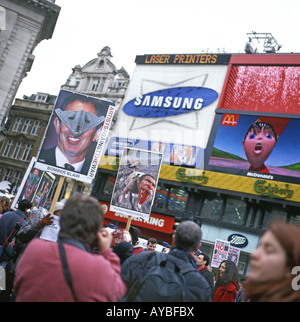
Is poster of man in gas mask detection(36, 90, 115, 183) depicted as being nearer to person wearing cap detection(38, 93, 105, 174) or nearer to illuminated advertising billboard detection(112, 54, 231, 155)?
person wearing cap detection(38, 93, 105, 174)

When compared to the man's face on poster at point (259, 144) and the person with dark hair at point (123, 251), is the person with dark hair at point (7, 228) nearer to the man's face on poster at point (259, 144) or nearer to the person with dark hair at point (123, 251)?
the person with dark hair at point (123, 251)

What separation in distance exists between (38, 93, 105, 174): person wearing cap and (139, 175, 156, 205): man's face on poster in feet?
6.39

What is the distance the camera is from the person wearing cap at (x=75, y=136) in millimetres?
10078

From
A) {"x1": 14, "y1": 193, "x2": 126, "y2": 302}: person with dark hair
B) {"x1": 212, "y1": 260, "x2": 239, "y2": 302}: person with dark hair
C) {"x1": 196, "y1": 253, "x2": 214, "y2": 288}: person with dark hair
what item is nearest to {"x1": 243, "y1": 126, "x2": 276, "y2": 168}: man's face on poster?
{"x1": 196, "y1": 253, "x2": 214, "y2": 288}: person with dark hair

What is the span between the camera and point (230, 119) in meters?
34.0

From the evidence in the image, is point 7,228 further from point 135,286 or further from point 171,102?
point 171,102

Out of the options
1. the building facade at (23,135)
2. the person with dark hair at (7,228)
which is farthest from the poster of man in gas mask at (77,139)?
the building facade at (23,135)

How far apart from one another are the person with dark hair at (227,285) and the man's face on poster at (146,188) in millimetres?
4809

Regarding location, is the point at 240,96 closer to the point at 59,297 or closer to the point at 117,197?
the point at 117,197

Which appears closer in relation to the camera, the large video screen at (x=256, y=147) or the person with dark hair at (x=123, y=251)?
the person with dark hair at (x=123, y=251)
